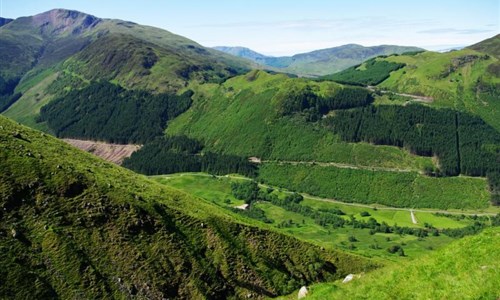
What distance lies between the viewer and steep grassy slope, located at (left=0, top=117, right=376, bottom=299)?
194ft

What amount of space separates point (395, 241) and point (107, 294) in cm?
15694

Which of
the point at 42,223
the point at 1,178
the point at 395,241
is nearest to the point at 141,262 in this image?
the point at 42,223

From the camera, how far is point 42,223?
63375 mm

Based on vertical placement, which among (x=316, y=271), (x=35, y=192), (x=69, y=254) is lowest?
(x=316, y=271)

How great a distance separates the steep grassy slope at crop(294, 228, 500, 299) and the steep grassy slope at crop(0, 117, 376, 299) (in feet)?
130

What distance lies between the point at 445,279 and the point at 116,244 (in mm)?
52486

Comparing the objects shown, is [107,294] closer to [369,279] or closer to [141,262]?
[141,262]

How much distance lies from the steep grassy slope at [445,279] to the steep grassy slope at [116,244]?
1556 inches

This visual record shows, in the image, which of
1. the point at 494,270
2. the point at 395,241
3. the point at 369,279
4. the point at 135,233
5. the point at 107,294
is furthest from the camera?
the point at 395,241

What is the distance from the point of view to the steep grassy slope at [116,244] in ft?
194

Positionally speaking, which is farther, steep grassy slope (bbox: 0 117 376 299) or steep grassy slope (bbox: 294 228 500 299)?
steep grassy slope (bbox: 0 117 376 299)

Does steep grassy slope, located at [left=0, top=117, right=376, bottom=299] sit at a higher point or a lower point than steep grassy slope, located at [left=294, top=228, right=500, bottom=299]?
lower

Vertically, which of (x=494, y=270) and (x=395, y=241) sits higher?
(x=494, y=270)

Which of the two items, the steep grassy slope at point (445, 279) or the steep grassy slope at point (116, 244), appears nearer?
the steep grassy slope at point (445, 279)
